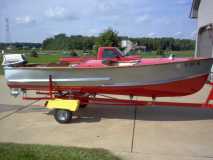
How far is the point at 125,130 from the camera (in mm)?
5621

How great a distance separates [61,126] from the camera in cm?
595

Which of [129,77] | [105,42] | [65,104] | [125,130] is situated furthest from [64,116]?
[105,42]

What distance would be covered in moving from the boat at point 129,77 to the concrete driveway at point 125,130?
0.66 meters

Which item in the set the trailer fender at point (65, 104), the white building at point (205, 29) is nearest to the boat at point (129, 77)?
the trailer fender at point (65, 104)

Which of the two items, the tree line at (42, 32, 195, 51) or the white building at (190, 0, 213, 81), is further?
the tree line at (42, 32, 195, 51)

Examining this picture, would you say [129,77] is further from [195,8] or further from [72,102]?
[195,8]

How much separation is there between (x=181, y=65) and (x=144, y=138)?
5.41 feet

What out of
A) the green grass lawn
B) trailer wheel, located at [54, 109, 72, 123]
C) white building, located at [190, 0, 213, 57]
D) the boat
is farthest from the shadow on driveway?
white building, located at [190, 0, 213, 57]

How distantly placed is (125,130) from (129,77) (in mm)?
1063

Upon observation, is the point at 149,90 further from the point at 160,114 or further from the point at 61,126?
the point at 61,126

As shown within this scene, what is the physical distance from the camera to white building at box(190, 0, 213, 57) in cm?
1188

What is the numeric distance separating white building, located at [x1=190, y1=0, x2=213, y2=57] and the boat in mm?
6374

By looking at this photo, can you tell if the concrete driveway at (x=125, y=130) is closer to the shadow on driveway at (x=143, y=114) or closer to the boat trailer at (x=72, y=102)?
the shadow on driveway at (x=143, y=114)

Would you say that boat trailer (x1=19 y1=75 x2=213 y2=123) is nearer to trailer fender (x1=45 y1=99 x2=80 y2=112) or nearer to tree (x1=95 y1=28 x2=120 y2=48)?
trailer fender (x1=45 y1=99 x2=80 y2=112)
